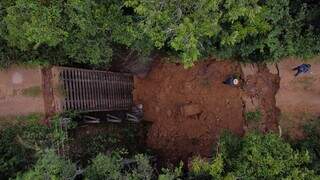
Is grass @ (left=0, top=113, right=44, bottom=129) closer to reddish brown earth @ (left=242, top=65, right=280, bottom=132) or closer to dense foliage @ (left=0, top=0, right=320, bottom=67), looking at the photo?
dense foliage @ (left=0, top=0, right=320, bottom=67)

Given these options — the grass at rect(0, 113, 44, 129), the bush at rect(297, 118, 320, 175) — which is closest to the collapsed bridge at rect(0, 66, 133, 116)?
the grass at rect(0, 113, 44, 129)

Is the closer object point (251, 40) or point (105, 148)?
point (251, 40)

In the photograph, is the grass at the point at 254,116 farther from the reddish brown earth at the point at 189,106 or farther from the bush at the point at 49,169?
the bush at the point at 49,169

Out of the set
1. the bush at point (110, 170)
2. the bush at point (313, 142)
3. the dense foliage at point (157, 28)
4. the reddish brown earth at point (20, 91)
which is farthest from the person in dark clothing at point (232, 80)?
the reddish brown earth at point (20, 91)

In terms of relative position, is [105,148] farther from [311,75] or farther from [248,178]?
[311,75]

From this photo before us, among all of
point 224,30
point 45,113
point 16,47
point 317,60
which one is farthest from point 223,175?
point 16,47

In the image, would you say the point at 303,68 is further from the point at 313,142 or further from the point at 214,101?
the point at 214,101

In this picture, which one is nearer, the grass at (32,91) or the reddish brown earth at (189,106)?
the grass at (32,91)
